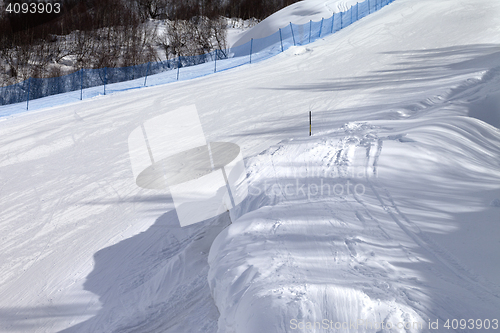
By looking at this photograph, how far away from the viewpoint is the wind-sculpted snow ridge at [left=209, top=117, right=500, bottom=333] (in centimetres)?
291

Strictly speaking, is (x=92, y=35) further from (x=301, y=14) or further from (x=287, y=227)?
(x=287, y=227)

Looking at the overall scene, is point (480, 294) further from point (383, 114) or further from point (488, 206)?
point (383, 114)

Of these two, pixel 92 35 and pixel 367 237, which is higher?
pixel 92 35

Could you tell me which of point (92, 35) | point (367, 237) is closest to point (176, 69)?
point (367, 237)

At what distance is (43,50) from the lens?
33.4 metres

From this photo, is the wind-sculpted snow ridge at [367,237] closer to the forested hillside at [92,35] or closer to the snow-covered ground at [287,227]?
the snow-covered ground at [287,227]

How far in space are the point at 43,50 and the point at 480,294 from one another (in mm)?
38563

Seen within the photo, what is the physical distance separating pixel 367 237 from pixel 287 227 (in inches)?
35.4

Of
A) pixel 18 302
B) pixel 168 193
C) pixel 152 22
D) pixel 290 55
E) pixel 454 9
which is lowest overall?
pixel 18 302

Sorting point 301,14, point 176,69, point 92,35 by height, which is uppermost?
point 92,35

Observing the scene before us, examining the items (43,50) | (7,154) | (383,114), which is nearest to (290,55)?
(383,114)

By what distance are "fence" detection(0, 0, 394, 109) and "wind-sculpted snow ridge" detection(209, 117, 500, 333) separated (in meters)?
14.1

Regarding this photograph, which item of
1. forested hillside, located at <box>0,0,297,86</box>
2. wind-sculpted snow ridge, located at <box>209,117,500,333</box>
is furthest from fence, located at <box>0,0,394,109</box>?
wind-sculpted snow ridge, located at <box>209,117,500,333</box>

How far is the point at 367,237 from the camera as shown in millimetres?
3887
